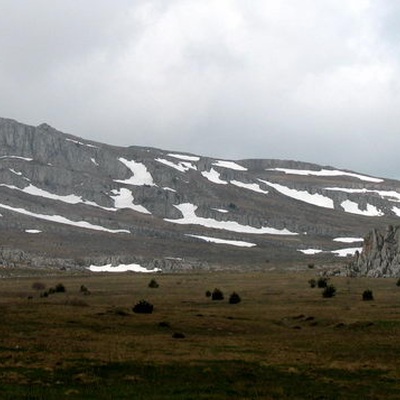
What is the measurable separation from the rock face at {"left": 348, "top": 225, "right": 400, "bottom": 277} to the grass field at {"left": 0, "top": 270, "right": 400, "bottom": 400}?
4101cm

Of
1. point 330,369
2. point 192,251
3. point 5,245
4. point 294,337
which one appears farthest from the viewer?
point 192,251

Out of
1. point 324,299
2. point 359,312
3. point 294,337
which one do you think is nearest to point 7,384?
point 294,337

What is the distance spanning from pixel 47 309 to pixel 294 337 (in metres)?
19.6

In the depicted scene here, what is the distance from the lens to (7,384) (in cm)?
2492

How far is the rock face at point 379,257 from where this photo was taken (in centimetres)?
10876

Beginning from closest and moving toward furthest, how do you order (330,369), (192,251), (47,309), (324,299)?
1. (330,369)
2. (47,309)
3. (324,299)
4. (192,251)

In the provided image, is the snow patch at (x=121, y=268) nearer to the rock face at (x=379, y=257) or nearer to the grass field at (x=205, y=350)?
the rock face at (x=379, y=257)

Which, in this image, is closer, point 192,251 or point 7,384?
point 7,384

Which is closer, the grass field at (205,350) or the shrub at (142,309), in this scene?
the grass field at (205,350)

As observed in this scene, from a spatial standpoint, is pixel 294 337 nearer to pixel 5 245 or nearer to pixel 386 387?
pixel 386 387

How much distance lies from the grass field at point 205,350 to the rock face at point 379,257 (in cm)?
4101

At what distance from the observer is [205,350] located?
35500 millimetres

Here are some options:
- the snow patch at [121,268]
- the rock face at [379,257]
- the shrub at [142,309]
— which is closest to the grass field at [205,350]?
the shrub at [142,309]

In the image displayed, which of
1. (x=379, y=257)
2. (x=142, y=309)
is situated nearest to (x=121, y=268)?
(x=379, y=257)
